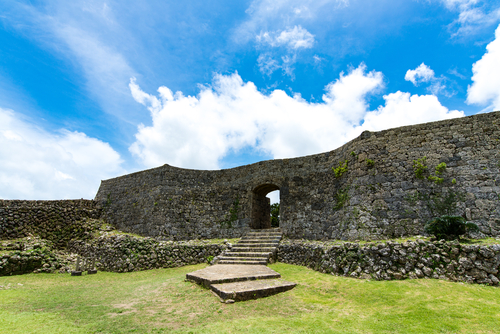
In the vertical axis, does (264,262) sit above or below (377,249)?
below

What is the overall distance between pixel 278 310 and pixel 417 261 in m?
4.10

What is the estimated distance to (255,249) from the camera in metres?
11.3

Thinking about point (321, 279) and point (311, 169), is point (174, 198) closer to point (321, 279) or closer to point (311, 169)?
point (311, 169)

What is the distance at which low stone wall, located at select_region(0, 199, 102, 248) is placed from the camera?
13.9 m

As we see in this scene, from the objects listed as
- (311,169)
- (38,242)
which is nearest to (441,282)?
(311,169)

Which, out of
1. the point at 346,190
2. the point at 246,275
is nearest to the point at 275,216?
the point at 346,190

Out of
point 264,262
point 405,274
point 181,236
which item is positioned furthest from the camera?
point 181,236

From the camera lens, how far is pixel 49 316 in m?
5.18

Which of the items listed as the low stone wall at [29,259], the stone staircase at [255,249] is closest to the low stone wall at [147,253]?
the stone staircase at [255,249]

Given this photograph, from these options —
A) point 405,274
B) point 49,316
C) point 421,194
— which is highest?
point 421,194

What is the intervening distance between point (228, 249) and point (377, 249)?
6712 millimetres

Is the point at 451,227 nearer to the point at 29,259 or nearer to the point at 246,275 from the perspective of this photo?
the point at 246,275

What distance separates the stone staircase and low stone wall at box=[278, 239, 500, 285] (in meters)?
2.72

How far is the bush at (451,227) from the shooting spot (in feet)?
22.9
